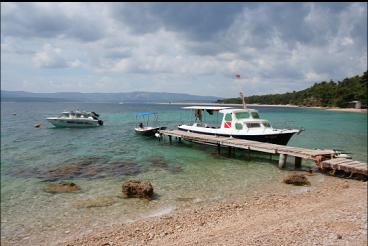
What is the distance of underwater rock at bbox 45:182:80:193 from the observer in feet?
58.6

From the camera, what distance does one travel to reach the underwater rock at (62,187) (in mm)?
17859

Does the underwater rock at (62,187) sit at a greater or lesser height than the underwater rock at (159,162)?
greater

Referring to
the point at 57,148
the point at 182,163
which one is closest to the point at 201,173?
the point at 182,163

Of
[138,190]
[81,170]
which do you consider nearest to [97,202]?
[138,190]

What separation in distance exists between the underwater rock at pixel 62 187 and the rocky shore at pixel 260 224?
6.28 meters

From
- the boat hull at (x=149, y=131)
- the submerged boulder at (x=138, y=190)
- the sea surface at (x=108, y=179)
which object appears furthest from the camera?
the boat hull at (x=149, y=131)

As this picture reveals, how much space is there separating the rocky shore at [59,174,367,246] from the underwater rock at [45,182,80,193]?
6.28 m

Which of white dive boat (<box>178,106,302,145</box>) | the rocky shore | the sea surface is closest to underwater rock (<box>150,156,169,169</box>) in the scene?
the sea surface

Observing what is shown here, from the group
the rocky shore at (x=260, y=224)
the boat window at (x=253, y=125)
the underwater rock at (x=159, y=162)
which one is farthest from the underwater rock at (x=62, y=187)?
the boat window at (x=253, y=125)

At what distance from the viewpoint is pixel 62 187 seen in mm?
18344

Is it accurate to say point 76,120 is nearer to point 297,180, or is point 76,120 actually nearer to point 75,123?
point 75,123

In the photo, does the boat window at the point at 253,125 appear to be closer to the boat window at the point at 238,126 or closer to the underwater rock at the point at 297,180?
the boat window at the point at 238,126

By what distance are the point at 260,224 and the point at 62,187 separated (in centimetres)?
1140

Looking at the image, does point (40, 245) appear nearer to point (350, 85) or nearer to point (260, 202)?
point (260, 202)
